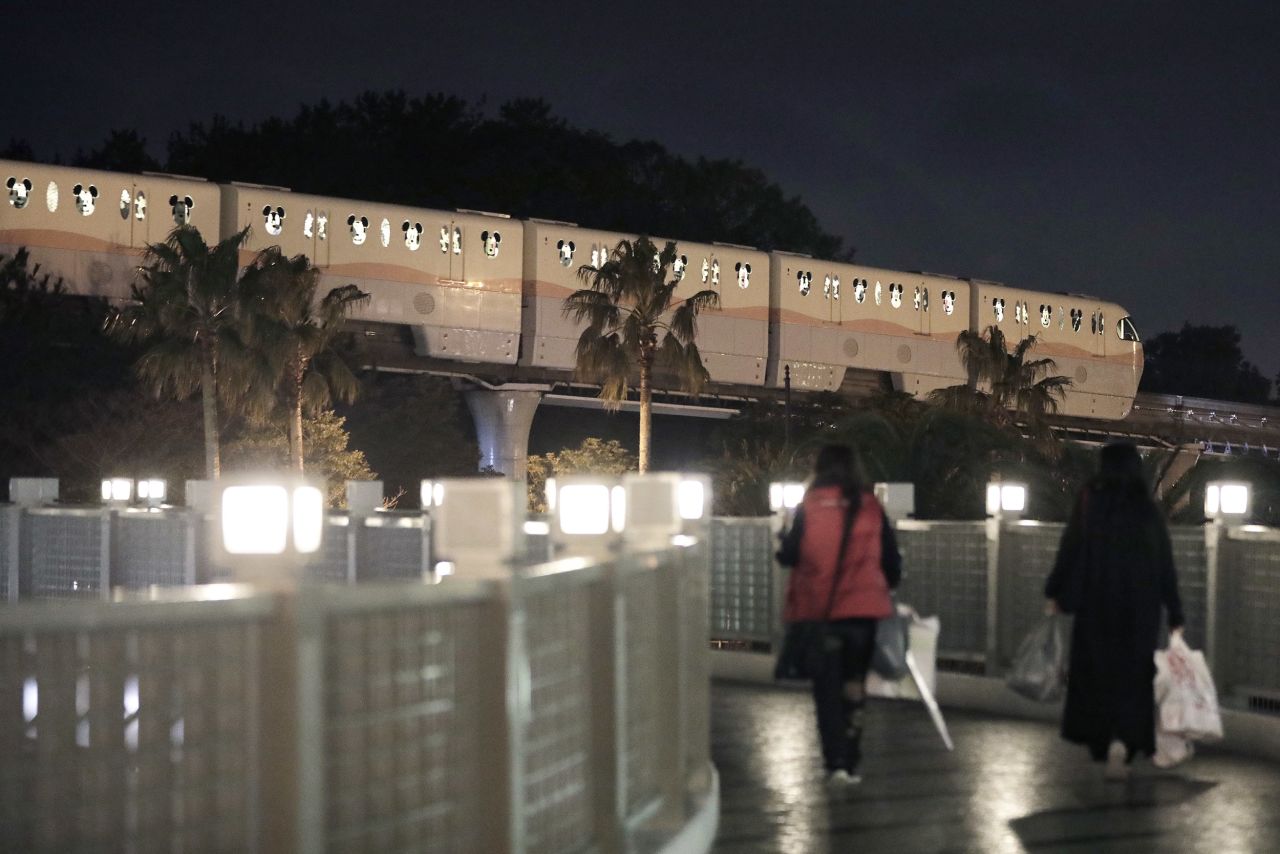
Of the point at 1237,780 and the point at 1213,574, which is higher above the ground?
the point at 1213,574

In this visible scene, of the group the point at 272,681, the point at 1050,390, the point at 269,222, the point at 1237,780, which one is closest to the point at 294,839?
the point at 272,681

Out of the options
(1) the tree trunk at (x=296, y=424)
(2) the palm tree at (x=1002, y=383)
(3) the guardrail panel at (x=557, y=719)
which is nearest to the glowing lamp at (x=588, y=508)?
(3) the guardrail panel at (x=557, y=719)

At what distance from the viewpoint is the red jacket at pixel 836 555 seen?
29.2 ft

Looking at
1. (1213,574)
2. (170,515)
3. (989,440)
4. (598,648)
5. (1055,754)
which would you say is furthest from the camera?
(989,440)

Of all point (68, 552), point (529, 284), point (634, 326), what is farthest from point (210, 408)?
point (68, 552)

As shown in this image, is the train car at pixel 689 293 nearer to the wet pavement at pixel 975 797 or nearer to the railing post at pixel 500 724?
the wet pavement at pixel 975 797

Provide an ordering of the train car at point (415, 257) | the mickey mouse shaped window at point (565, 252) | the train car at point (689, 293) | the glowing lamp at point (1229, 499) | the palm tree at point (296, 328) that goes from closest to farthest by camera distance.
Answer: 1. the glowing lamp at point (1229, 499)
2. the palm tree at point (296, 328)
3. the train car at point (415, 257)
4. the train car at point (689, 293)
5. the mickey mouse shaped window at point (565, 252)

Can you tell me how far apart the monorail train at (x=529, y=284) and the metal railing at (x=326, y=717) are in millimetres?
39332

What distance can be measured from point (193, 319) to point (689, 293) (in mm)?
17351

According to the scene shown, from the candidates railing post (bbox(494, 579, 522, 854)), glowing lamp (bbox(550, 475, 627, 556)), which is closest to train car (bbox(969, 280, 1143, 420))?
glowing lamp (bbox(550, 475, 627, 556))

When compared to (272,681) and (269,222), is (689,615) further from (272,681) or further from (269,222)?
(269,222)

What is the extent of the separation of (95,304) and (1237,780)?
43.3 meters

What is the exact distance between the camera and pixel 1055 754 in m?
10.6

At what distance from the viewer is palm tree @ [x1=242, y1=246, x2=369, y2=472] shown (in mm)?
43906
